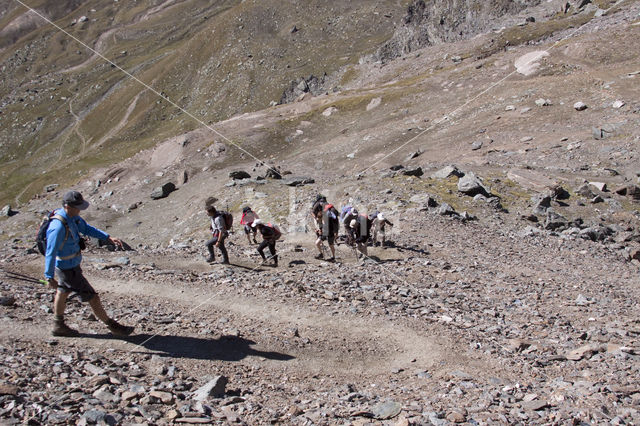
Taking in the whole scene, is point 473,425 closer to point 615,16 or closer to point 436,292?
point 436,292

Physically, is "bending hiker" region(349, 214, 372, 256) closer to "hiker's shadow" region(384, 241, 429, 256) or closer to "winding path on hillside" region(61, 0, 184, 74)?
"hiker's shadow" region(384, 241, 429, 256)

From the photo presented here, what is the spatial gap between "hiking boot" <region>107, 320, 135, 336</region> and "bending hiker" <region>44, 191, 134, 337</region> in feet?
0.08

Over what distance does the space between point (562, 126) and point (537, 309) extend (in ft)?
102

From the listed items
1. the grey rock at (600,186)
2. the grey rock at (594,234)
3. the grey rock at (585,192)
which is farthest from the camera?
the grey rock at (600,186)

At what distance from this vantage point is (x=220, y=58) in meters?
120

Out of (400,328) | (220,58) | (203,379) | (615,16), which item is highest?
(220,58)

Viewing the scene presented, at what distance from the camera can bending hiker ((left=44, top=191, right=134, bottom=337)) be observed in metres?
10.1

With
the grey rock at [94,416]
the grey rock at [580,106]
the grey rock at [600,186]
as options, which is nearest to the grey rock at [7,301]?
the grey rock at [94,416]

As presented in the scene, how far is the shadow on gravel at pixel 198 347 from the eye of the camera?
1095 centimetres

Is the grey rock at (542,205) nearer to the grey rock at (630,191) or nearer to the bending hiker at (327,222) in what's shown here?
the grey rock at (630,191)

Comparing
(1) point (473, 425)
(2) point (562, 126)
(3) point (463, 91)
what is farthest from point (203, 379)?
(3) point (463, 91)

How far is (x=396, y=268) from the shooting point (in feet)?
62.9

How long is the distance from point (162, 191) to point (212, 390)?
137 feet

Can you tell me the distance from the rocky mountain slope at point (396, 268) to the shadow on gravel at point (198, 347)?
6 cm
